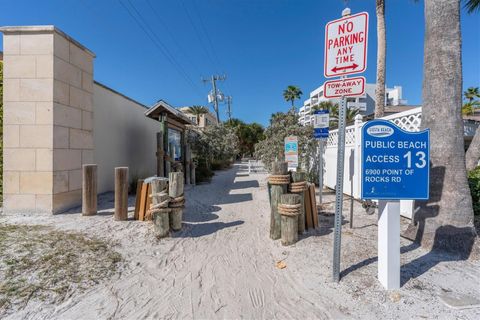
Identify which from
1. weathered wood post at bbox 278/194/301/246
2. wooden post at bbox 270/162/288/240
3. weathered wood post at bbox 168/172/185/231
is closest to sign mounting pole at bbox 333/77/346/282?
weathered wood post at bbox 278/194/301/246

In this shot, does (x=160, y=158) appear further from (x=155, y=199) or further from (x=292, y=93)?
(x=292, y=93)

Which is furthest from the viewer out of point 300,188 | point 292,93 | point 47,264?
point 292,93

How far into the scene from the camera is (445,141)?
11.7ft

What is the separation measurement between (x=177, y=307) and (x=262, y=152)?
9.28 m

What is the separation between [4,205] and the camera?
5.13 meters

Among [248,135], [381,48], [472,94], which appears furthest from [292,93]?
[381,48]

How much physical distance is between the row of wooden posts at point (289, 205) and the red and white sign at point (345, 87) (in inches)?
65.4

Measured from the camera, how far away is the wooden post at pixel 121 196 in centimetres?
486

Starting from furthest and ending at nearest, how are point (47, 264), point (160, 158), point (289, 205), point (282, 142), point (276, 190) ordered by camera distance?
1. point (282, 142)
2. point (160, 158)
3. point (276, 190)
4. point (289, 205)
5. point (47, 264)

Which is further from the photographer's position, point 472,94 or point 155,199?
point 472,94

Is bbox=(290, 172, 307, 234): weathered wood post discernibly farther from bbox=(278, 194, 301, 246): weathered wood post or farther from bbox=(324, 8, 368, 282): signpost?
bbox=(324, 8, 368, 282): signpost

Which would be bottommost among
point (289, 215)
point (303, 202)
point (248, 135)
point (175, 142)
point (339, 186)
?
point (289, 215)

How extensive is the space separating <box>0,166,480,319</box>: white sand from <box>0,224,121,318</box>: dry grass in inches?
6.9

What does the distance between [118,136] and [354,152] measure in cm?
779
